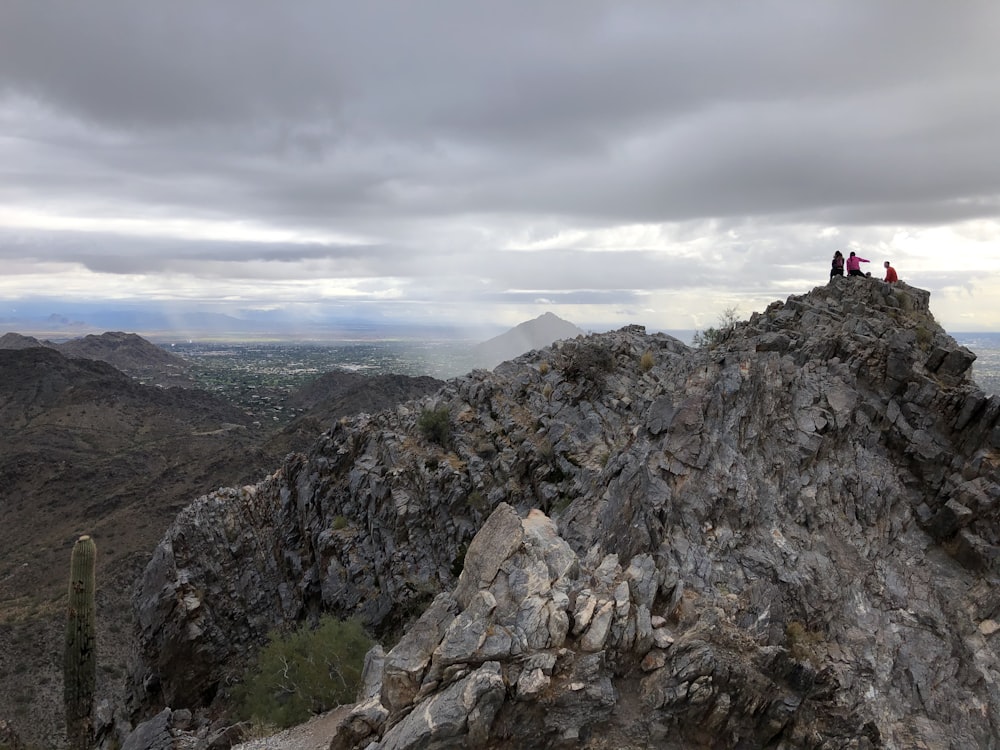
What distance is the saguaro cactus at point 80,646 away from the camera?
73.3ft

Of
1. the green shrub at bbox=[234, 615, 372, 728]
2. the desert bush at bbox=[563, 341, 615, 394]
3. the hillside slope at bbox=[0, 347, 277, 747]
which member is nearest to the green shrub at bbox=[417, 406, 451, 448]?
the desert bush at bbox=[563, 341, 615, 394]

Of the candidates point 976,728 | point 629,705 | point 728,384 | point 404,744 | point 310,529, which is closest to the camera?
point 404,744

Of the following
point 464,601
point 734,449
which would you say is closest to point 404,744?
point 464,601

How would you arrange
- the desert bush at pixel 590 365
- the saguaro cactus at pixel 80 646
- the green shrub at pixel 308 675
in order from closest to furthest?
the green shrub at pixel 308 675
the saguaro cactus at pixel 80 646
the desert bush at pixel 590 365

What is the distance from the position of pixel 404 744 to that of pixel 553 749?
2.66 m

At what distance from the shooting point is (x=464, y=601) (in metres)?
13.5

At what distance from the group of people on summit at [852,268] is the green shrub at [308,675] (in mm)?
26440

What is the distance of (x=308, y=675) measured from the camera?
2225cm

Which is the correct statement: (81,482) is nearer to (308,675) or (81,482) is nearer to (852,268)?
(308,675)

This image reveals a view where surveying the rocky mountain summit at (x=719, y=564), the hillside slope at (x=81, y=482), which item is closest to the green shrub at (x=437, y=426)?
the rocky mountain summit at (x=719, y=564)

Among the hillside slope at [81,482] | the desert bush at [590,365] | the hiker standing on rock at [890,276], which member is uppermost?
the hiker standing on rock at [890,276]

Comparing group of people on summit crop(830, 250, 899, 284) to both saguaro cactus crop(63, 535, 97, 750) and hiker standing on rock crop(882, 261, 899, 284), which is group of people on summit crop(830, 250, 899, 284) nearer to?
Answer: hiker standing on rock crop(882, 261, 899, 284)

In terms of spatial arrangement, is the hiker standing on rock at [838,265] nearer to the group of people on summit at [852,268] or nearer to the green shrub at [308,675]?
the group of people on summit at [852,268]

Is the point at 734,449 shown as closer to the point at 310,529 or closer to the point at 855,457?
the point at 855,457
